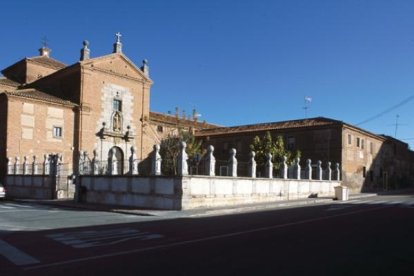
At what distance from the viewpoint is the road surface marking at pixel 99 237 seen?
10.3 metres

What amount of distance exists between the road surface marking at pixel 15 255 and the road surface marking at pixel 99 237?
3.87 feet

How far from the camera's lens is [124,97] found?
43.6 metres

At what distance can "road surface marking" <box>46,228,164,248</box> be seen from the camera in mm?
10312

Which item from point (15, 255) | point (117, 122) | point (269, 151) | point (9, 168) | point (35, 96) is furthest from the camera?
point (117, 122)

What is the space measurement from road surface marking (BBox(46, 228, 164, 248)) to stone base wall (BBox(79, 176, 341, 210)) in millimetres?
8070

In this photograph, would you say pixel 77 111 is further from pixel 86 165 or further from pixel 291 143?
pixel 291 143

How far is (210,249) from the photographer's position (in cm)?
916

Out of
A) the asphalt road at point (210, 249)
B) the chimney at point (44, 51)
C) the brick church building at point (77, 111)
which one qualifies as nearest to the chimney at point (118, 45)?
→ the brick church building at point (77, 111)

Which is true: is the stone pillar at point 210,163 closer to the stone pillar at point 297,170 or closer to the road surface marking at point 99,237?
the road surface marking at point 99,237

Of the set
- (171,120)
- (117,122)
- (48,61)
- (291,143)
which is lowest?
(291,143)

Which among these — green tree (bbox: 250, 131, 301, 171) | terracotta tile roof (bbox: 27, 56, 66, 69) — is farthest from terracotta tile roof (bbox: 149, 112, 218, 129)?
green tree (bbox: 250, 131, 301, 171)

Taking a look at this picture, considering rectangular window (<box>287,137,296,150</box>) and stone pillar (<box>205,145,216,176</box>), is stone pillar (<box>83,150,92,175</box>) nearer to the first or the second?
stone pillar (<box>205,145,216,176</box>)

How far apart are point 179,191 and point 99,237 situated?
9483mm

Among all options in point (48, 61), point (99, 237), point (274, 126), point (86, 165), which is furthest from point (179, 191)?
point (48, 61)
